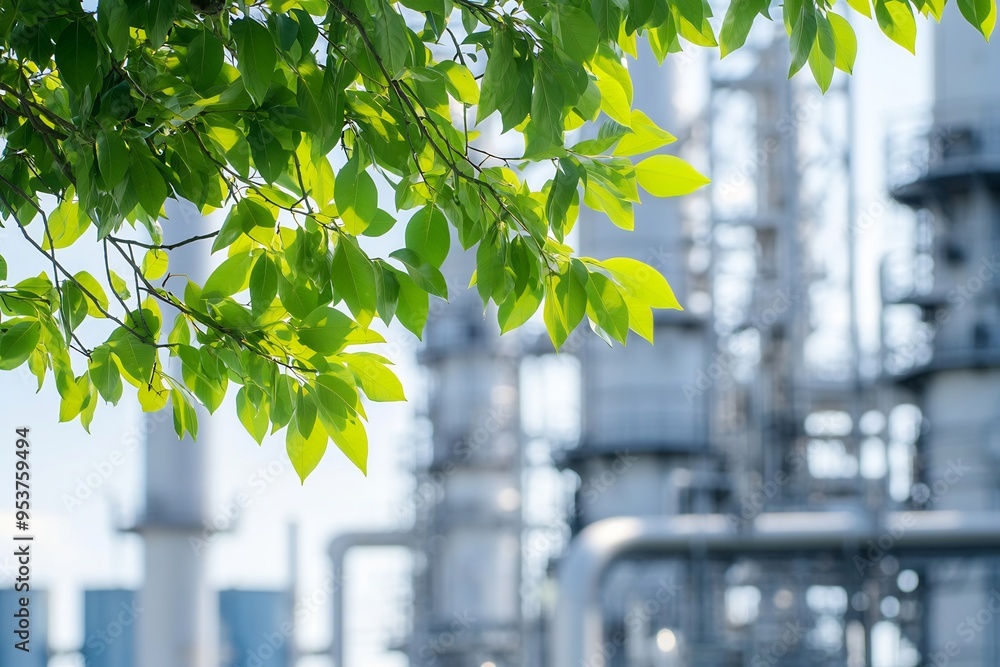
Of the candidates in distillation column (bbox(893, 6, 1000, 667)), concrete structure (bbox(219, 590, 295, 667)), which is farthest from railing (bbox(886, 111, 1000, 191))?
concrete structure (bbox(219, 590, 295, 667))

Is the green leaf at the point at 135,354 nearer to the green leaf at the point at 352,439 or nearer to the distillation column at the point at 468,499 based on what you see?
the green leaf at the point at 352,439

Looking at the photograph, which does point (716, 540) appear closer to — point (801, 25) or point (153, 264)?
point (153, 264)

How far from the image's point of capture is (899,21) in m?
2.34

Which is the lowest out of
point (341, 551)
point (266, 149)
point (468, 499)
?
point (341, 551)

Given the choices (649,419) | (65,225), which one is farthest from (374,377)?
(649,419)

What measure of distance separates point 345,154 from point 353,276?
0.81 ft

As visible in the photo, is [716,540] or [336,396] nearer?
[336,396]

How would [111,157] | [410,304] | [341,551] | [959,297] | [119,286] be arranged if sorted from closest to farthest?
[111,157], [410,304], [119,286], [959,297], [341,551]

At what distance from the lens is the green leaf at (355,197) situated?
7.24 feet

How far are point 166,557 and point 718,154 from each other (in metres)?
12.7

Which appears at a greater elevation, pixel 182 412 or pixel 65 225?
pixel 65 225

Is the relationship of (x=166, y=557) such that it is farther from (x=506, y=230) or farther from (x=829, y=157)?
(x=829, y=157)

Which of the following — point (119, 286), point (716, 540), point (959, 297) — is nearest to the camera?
point (119, 286)

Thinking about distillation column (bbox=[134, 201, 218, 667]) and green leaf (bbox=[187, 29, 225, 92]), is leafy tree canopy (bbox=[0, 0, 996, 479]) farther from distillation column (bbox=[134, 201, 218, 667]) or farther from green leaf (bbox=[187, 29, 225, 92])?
distillation column (bbox=[134, 201, 218, 667])
